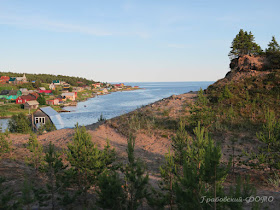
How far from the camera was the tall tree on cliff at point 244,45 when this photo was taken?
31328mm

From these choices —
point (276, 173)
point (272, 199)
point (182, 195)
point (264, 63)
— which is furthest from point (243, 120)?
point (182, 195)

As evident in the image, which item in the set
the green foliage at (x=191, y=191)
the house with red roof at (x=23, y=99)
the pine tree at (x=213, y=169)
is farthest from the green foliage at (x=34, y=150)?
the house with red roof at (x=23, y=99)

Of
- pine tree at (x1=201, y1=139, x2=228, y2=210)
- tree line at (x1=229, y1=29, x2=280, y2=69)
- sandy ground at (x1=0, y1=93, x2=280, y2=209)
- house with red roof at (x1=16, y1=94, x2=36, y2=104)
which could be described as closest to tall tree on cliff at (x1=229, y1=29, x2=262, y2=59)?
tree line at (x1=229, y1=29, x2=280, y2=69)

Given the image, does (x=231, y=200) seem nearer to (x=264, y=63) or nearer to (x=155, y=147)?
(x=155, y=147)

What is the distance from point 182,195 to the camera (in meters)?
6.57

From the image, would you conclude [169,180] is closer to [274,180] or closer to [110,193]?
[110,193]

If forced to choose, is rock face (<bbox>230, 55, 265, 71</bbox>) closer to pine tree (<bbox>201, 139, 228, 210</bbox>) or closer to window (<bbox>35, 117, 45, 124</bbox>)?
pine tree (<bbox>201, 139, 228, 210</bbox>)

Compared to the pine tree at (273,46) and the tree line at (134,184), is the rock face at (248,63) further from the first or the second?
the tree line at (134,184)

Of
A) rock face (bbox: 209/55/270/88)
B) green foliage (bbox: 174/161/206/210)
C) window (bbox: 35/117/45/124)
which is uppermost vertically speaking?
rock face (bbox: 209/55/270/88)

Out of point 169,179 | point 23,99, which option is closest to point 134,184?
point 169,179

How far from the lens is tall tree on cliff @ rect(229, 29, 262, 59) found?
103 feet

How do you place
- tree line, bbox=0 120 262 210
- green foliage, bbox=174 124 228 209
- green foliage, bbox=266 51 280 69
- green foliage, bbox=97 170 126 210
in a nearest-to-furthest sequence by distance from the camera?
1. green foliage, bbox=174 124 228 209
2. tree line, bbox=0 120 262 210
3. green foliage, bbox=97 170 126 210
4. green foliage, bbox=266 51 280 69

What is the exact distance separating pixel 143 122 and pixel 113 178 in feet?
44.1

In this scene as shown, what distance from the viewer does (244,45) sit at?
31938mm
